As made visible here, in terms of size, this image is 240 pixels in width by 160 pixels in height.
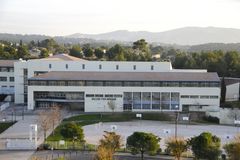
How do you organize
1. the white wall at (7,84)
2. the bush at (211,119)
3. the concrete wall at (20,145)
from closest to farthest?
the concrete wall at (20,145) → the bush at (211,119) → the white wall at (7,84)

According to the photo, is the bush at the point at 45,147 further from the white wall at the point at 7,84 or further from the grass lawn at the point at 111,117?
the white wall at the point at 7,84

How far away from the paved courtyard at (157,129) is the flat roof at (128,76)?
18.5ft

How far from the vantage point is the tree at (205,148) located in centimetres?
2189

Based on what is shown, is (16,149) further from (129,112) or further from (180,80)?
(180,80)

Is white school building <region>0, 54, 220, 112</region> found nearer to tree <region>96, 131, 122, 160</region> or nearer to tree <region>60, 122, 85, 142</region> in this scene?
tree <region>60, 122, 85, 142</region>

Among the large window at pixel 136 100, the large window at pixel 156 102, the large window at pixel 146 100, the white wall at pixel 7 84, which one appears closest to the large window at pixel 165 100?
the large window at pixel 156 102

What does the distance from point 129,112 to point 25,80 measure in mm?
12691

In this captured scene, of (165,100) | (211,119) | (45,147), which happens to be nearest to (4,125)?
(45,147)

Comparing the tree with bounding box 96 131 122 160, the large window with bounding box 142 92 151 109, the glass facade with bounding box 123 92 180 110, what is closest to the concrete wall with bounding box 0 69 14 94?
the glass facade with bounding box 123 92 180 110

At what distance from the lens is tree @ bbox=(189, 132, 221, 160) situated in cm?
2189

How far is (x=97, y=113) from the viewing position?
131ft

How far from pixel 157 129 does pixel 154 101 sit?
7.39 m

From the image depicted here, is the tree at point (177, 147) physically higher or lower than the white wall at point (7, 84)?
lower

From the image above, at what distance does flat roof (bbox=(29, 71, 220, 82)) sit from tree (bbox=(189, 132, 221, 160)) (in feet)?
60.6
